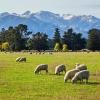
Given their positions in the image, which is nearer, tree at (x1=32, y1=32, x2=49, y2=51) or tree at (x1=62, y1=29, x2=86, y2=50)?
tree at (x1=32, y1=32, x2=49, y2=51)

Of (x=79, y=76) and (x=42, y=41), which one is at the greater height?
(x=42, y=41)

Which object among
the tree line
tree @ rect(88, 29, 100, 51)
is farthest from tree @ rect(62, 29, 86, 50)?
tree @ rect(88, 29, 100, 51)

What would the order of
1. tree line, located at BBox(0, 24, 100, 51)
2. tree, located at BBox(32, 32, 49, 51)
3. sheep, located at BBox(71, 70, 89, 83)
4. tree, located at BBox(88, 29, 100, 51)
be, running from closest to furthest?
sheep, located at BBox(71, 70, 89, 83) → tree, located at BBox(88, 29, 100, 51) → tree line, located at BBox(0, 24, 100, 51) → tree, located at BBox(32, 32, 49, 51)

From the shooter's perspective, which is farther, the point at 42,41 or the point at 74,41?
the point at 74,41

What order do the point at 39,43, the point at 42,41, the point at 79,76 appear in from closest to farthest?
1. the point at 79,76
2. the point at 39,43
3. the point at 42,41

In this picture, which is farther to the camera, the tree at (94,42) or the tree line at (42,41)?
the tree line at (42,41)

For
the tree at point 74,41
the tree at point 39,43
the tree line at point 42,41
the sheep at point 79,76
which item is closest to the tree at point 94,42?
the tree line at point 42,41

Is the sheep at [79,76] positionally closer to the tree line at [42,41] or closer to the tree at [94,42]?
the tree line at [42,41]

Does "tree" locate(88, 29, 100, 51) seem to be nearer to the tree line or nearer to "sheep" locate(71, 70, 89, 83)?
the tree line

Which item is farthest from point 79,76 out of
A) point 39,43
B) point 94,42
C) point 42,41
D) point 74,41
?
point 74,41

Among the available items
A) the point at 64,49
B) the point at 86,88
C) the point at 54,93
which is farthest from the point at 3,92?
the point at 64,49

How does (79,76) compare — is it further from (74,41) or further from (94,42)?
(74,41)

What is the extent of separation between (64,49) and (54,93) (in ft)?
446

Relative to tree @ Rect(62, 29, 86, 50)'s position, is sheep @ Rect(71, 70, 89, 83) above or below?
below
